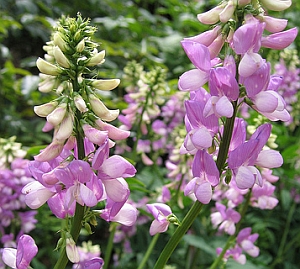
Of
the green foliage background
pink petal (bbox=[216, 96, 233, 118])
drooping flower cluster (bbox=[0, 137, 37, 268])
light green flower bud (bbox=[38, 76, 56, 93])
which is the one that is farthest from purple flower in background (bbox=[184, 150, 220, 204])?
drooping flower cluster (bbox=[0, 137, 37, 268])

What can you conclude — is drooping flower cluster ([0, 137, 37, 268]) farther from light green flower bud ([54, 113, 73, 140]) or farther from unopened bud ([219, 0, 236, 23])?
unopened bud ([219, 0, 236, 23])

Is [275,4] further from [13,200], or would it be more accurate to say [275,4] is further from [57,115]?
[13,200]

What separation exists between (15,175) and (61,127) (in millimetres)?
1325

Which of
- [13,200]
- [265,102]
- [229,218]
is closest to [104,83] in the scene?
[265,102]

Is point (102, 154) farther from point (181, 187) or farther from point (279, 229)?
point (279, 229)

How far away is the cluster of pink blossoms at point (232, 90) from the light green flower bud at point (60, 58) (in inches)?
11.3

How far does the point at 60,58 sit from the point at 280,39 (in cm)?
55

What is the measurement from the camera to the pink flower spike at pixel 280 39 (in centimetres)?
121

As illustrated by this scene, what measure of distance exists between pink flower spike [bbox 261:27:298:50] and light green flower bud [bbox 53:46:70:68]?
49 centimetres

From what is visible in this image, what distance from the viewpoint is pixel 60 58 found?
45.0 inches

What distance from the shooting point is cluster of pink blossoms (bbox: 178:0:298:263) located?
45.4 inches

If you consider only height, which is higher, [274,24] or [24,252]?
[274,24]

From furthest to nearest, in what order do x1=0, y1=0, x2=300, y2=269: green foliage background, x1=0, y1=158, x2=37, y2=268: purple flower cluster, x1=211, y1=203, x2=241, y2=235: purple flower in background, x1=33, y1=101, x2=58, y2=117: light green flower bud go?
x1=0, y1=0, x2=300, y2=269: green foliage background < x1=0, y1=158, x2=37, y2=268: purple flower cluster < x1=211, y1=203, x2=241, y2=235: purple flower in background < x1=33, y1=101, x2=58, y2=117: light green flower bud

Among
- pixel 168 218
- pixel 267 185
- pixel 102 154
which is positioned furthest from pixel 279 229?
pixel 102 154
